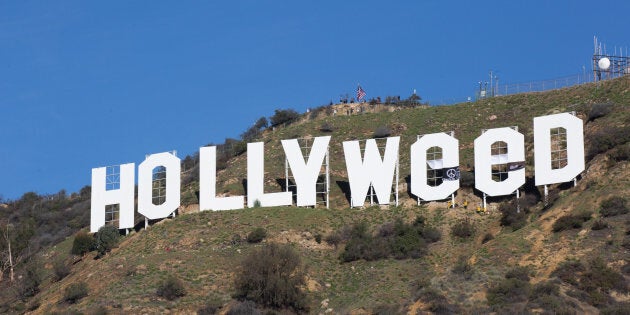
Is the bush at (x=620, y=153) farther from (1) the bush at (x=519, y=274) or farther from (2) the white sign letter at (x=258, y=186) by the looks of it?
(2) the white sign letter at (x=258, y=186)

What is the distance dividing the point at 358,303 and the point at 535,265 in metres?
10.6

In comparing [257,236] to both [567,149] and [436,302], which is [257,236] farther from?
[567,149]

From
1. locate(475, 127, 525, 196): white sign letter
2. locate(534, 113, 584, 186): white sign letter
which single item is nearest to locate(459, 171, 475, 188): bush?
locate(475, 127, 525, 196): white sign letter

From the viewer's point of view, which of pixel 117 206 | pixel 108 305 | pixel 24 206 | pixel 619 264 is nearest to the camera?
pixel 619 264

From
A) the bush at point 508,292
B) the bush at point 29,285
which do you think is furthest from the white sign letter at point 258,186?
the bush at point 508,292

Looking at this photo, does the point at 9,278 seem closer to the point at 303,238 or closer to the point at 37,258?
the point at 37,258

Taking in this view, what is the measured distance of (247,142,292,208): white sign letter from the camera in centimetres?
8044

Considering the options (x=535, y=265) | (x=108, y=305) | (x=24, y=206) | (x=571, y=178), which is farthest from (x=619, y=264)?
(x=24, y=206)

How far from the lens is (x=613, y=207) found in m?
67.4

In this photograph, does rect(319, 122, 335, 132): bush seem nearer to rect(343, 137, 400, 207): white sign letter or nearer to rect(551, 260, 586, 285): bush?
rect(343, 137, 400, 207): white sign letter

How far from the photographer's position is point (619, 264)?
204 ft

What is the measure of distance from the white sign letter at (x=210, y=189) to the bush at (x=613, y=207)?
26.6 meters

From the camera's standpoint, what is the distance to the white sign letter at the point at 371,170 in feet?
259

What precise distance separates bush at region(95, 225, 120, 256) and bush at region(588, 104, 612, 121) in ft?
119
